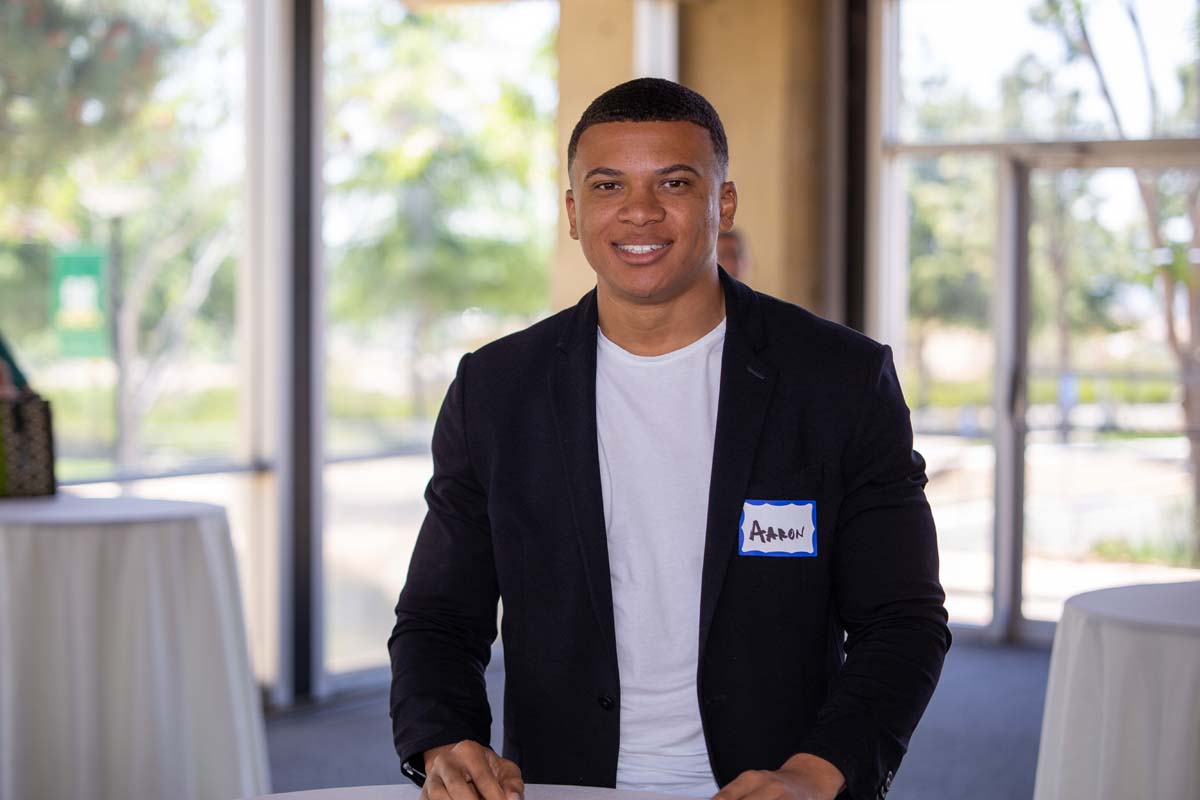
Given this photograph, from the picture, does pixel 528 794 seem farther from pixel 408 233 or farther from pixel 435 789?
pixel 408 233

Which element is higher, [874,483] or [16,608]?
[874,483]

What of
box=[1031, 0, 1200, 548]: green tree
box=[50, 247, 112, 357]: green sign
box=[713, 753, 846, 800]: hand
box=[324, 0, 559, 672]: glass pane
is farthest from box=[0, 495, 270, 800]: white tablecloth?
box=[1031, 0, 1200, 548]: green tree

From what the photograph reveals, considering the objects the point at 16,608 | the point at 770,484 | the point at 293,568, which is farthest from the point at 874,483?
the point at 293,568

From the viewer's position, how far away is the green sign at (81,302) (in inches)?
194

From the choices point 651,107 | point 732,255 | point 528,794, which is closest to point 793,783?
point 528,794

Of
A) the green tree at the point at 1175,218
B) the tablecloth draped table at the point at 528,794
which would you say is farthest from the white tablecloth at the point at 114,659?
the green tree at the point at 1175,218

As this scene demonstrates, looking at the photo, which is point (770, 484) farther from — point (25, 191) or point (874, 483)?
point (25, 191)

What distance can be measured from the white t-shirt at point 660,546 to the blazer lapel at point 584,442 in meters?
0.03

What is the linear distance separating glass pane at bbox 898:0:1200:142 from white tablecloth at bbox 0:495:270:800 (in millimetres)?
5133

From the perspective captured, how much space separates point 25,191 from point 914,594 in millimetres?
3948

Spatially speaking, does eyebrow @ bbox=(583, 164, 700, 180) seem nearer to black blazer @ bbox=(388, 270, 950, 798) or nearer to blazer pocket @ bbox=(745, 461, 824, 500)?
black blazer @ bbox=(388, 270, 950, 798)

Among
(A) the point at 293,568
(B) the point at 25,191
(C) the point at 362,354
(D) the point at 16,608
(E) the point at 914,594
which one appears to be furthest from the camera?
(C) the point at 362,354

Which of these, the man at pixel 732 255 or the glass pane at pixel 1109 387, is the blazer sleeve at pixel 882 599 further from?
the glass pane at pixel 1109 387

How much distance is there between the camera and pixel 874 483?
1.75m
